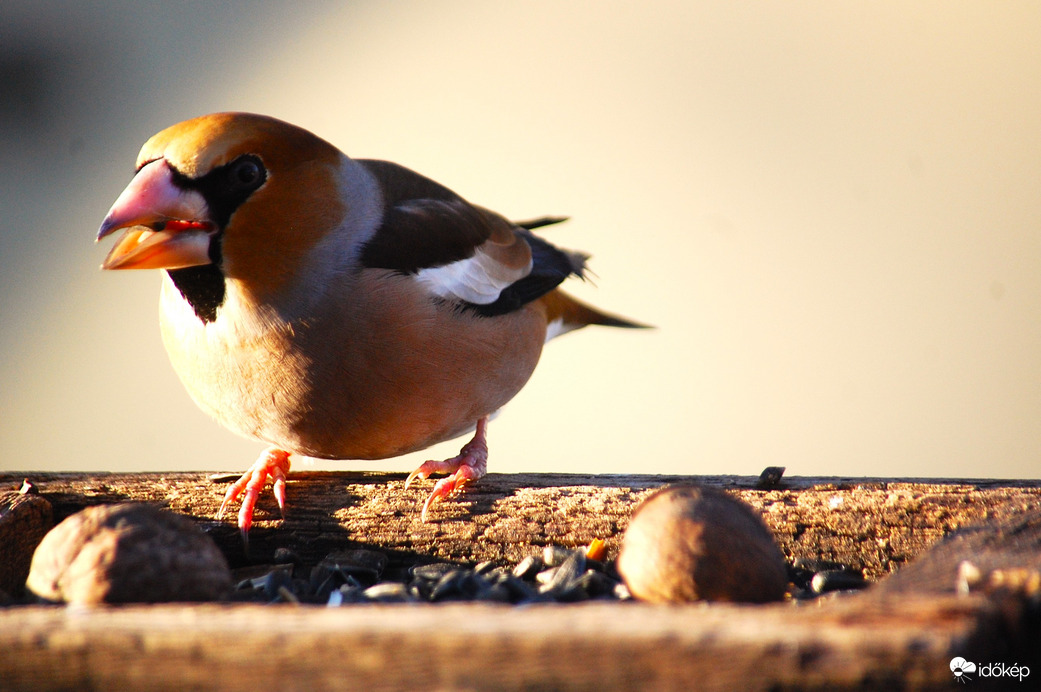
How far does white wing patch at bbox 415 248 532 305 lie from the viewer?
4.94 feet

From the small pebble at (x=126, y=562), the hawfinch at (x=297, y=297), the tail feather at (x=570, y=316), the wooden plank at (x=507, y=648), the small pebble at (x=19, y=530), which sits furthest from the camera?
the tail feather at (x=570, y=316)

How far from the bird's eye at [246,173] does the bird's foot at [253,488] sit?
428mm

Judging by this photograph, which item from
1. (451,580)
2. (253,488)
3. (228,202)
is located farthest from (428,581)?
(228,202)

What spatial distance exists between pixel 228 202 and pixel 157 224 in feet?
0.35

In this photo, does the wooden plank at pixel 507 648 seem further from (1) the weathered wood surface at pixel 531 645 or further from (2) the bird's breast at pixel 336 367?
(2) the bird's breast at pixel 336 367

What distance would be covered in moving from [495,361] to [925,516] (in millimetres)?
763

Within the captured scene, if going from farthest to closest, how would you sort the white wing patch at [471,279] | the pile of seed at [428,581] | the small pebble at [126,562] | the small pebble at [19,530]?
the white wing patch at [471,279] → the small pebble at [19,530] → the pile of seed at [428,581] → the small pebble at [126,562]

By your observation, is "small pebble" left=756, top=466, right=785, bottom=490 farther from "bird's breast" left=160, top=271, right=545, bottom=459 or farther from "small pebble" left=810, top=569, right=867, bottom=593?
"bird's breast" left=160, top=271, right=545, bottom=459

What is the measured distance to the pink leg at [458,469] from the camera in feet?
4.12

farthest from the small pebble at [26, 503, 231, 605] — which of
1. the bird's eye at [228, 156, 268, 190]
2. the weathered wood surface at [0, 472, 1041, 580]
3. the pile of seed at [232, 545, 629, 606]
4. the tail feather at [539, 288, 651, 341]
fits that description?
the tail feather at [539, 288, 651, 341]

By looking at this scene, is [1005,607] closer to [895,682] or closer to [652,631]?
[895,682]

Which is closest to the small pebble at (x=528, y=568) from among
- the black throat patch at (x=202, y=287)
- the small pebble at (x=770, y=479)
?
the small pebble at (x=770, y=479)

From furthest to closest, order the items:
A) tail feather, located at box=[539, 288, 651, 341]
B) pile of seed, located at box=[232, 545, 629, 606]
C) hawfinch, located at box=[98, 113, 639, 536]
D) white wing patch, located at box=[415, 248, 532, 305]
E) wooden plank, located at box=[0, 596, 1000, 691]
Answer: tail feather, located at box=[539, 288, 651, 341]
white wing patch, located at box=[415, 248, 532, 305]
hawfinch, located at box=[98, 113, 639, 536]
pile of seed, located at box=[232, 545, 629, 606]
wooden plank, located at box=[0, 596, 1000, 691]

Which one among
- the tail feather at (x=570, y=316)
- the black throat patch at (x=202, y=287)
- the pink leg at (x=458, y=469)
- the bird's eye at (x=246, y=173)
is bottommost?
the pink leg at (x=458, y=469)
